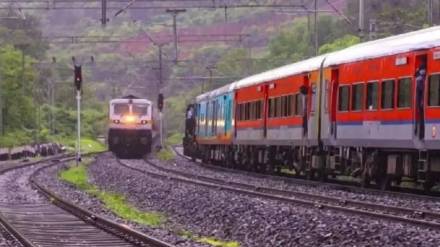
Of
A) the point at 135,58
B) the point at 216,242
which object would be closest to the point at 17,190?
the point at 216,242

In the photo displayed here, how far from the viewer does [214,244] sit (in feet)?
46.2

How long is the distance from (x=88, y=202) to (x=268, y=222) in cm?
A: 694

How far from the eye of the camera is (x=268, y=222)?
16797 millimetres

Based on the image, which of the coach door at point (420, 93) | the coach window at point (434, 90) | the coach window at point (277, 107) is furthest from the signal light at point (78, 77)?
the coach window at point (434, 90)

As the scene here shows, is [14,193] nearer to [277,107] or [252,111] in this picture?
[277,107]

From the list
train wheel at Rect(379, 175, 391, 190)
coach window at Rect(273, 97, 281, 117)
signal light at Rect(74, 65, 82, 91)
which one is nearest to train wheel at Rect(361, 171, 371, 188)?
train wheel at Rect(379, 175, 391, 190)

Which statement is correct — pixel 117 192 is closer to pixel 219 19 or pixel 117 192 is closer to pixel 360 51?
pixel 360 51

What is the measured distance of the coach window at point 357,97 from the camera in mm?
24688

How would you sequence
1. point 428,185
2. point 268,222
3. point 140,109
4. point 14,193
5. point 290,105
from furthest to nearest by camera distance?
1. point 140,109
2. point 290,105
3. point 14,193
4. point 428,185
5. point 268,222

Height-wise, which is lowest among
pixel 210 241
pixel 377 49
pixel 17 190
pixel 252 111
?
pixel 17 190

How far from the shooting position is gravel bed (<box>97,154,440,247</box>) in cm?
1402

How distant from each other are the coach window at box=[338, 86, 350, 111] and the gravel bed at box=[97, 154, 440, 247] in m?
3.97

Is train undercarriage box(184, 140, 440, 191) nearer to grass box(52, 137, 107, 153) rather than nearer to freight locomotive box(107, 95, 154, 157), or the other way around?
freight locomotive box(107, 95, 154, 157)

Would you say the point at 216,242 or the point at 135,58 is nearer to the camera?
the point at 216,242
